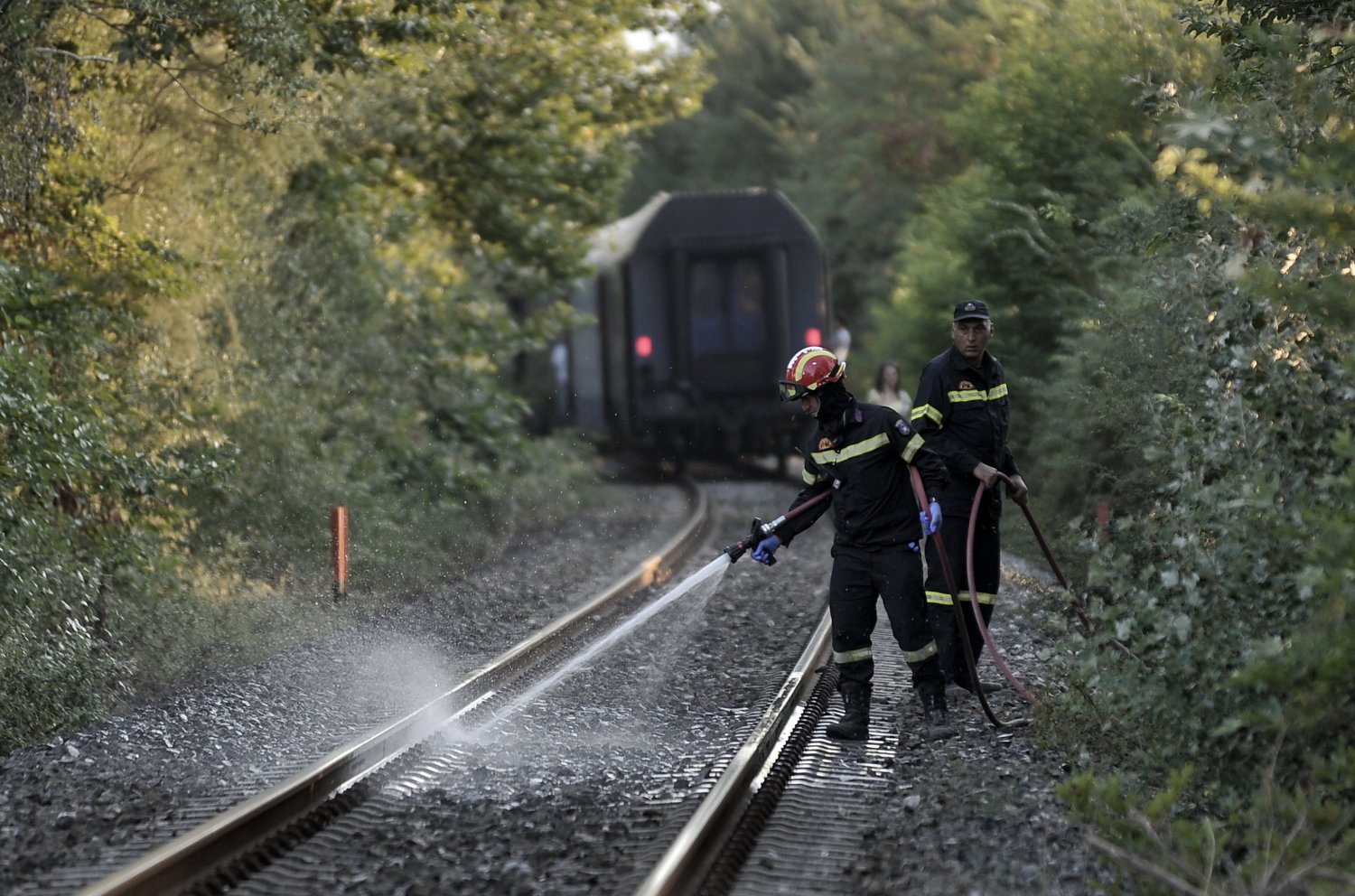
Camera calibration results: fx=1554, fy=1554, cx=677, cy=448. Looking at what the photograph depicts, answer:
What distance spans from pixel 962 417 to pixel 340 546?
5593 millimetres

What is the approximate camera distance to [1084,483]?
1298cm

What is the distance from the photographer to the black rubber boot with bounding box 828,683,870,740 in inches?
301

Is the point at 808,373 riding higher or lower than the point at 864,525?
higher

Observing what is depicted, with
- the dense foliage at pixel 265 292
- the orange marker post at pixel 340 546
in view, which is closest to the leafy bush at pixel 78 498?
the dense foliage at pixel 265 292

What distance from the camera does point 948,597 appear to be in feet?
26.8

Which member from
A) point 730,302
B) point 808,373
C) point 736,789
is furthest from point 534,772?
point 730,302

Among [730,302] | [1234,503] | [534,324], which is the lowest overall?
[1234,503]

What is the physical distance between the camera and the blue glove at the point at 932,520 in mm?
7352

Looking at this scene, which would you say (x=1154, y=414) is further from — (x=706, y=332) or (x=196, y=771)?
(x=706, y=332)

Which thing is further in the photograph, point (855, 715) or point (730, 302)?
point (730, 302)

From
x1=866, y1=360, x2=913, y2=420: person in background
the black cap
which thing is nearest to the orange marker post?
the black cap

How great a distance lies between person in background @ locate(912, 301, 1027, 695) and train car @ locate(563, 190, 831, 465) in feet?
43.6

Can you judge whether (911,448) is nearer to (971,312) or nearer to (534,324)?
(971,312)

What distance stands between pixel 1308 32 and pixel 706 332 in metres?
15.2
